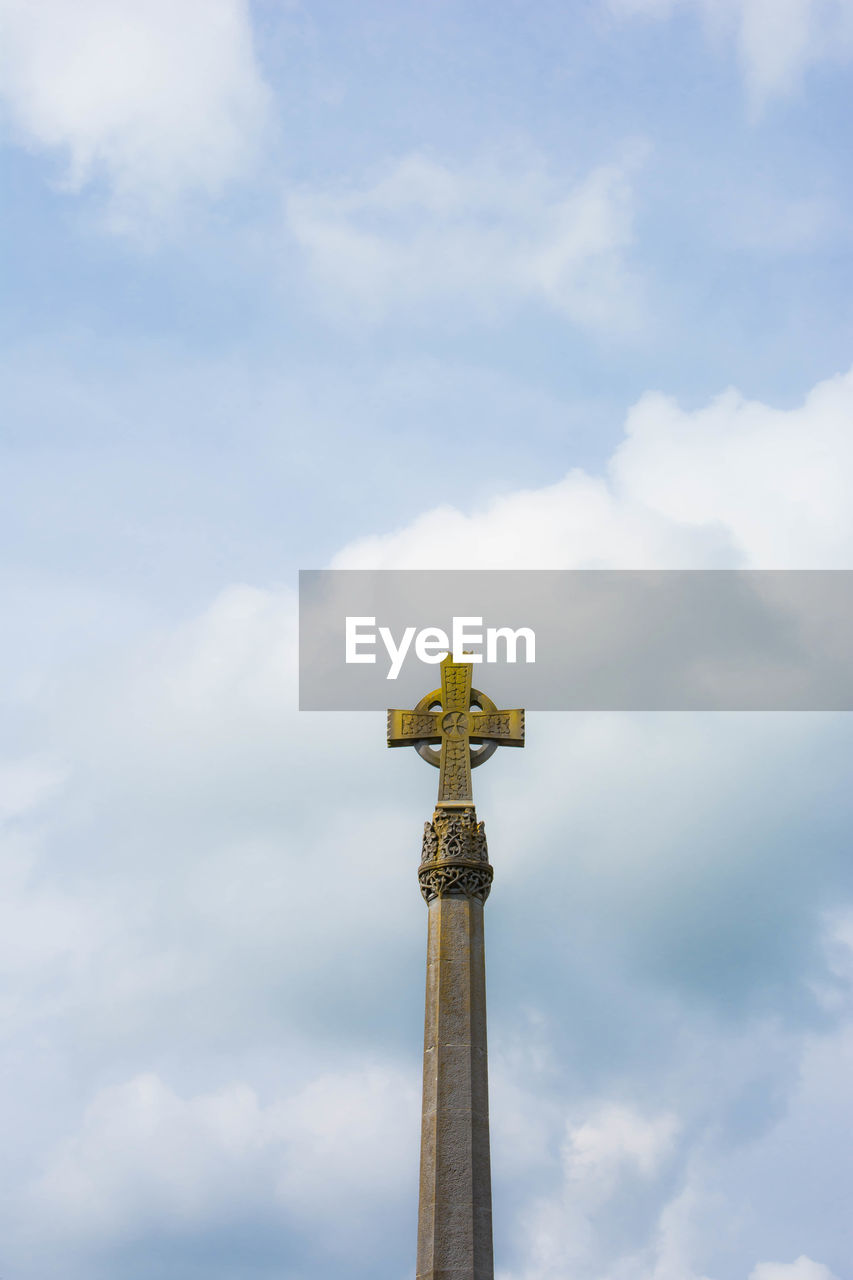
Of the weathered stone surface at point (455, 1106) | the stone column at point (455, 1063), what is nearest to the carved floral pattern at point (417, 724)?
the stone column at point (455, 1063)

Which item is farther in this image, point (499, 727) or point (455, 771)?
point (499, 727)

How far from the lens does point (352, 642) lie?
27312 millimetres

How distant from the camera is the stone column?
21891 mm

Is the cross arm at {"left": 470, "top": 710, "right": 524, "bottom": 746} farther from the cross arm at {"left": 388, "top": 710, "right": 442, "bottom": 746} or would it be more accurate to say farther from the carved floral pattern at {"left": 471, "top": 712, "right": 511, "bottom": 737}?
the cross arm at {"left": 388, "top": 710, "right": 442, "bottom": 746}

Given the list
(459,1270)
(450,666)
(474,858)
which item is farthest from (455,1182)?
(450,666)

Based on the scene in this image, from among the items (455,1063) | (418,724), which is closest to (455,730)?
(418,724)

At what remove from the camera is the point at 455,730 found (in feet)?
86.3

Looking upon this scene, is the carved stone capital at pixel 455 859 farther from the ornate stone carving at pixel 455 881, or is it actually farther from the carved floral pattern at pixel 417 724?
the carved floral pattern at pixel 417 724

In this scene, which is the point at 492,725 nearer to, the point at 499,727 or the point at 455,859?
the point at 499,727

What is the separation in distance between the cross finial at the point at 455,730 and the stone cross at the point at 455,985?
0.02 meters

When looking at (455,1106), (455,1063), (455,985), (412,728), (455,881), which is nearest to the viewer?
(455,1106)

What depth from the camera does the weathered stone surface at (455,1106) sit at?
2184 cm

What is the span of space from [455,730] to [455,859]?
2.68 m

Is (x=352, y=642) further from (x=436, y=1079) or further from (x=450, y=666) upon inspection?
(x=436, y=1079)
